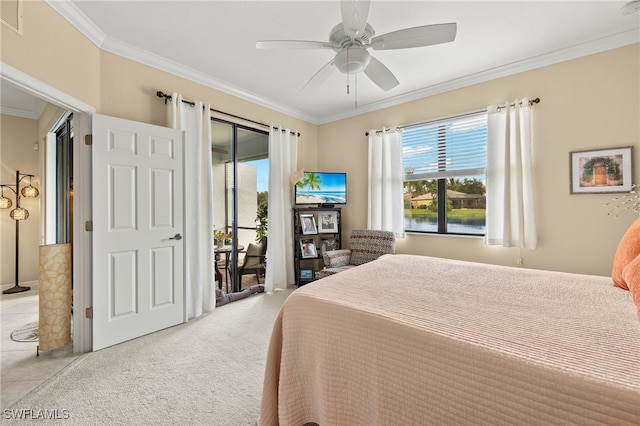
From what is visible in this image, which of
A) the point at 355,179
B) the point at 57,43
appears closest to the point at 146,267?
the point at 57,43

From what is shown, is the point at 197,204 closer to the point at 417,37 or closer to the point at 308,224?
the point at 308,224

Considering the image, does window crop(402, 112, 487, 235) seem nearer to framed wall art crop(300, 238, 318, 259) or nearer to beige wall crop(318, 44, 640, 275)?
beige wall crop(318, 44, 640, 275)

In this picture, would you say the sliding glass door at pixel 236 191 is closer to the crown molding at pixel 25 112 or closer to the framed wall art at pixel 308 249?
the framed wall art at pixel 308 249

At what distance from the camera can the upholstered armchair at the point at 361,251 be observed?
3.71 metres

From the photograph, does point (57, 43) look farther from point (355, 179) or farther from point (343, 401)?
point (355, 179)

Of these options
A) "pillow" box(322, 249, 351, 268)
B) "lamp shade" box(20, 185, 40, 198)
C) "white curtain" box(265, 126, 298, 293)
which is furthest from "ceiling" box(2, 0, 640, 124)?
"lamp shade" box(20, 185, 40, 198)

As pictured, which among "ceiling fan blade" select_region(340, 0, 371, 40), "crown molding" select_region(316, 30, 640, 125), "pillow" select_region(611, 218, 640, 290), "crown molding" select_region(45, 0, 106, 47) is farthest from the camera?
"crown molding" select_region(316, 30, 640, 125)

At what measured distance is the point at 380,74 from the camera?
89.3 inches

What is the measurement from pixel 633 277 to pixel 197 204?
3.50m

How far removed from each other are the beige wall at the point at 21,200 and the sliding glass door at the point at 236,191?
309 centimetres

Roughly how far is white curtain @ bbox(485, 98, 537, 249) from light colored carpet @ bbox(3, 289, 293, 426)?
2843 millimetres

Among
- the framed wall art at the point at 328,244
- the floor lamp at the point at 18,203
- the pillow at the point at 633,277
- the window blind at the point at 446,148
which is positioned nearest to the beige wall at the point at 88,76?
the floor lamp at the point at 18,203

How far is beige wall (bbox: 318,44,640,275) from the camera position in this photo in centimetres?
254

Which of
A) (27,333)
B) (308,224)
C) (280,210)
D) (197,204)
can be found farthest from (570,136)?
(27,333)
